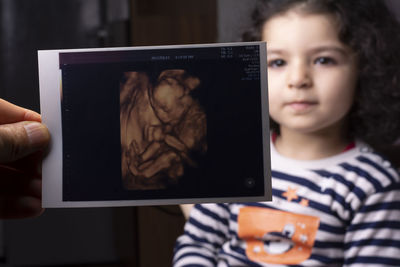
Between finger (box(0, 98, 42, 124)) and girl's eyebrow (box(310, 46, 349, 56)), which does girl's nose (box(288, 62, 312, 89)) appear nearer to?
girl's eyebrow (box(310, 46, 349, 56))

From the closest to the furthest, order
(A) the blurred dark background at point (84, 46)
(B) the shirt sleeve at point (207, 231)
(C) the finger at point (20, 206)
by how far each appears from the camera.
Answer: (C) the finger at point (20, 206)
(B) the shirt sleeve at point (207, 231)
(A) the blurred dark background at point (84, 46)

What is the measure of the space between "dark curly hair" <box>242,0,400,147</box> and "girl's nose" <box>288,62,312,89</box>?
0.11m

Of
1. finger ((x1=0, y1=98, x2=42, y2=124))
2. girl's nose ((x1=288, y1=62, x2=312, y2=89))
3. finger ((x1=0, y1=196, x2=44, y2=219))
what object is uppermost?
girl's nose ((x1=288, y1=62, x2=312, y2=89))

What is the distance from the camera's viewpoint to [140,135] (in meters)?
0.64

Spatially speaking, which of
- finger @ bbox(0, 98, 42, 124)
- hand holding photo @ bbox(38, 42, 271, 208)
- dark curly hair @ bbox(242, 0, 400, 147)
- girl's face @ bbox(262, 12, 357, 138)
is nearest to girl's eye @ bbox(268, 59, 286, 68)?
girl's face @ bbox(262, 12, 357, 138)

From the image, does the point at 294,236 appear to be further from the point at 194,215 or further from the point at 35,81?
the point at 35,81

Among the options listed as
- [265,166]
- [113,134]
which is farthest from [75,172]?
[265,166]

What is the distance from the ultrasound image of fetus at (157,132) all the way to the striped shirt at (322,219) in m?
0.29

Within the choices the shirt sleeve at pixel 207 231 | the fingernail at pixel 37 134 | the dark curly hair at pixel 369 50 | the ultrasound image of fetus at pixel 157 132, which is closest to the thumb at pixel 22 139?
the fingernail at pixel 37 134

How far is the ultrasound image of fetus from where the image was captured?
634mm

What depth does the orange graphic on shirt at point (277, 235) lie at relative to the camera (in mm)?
830

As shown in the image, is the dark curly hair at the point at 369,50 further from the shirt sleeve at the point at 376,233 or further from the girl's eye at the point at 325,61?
the shirt sleeve at the point at 376,233

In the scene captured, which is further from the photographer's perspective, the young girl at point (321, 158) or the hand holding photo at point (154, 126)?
the young girl at point (321, 158)

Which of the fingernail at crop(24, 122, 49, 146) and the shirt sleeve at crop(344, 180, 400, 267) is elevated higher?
the fingernail at crop(24, 122, 49, 146)
